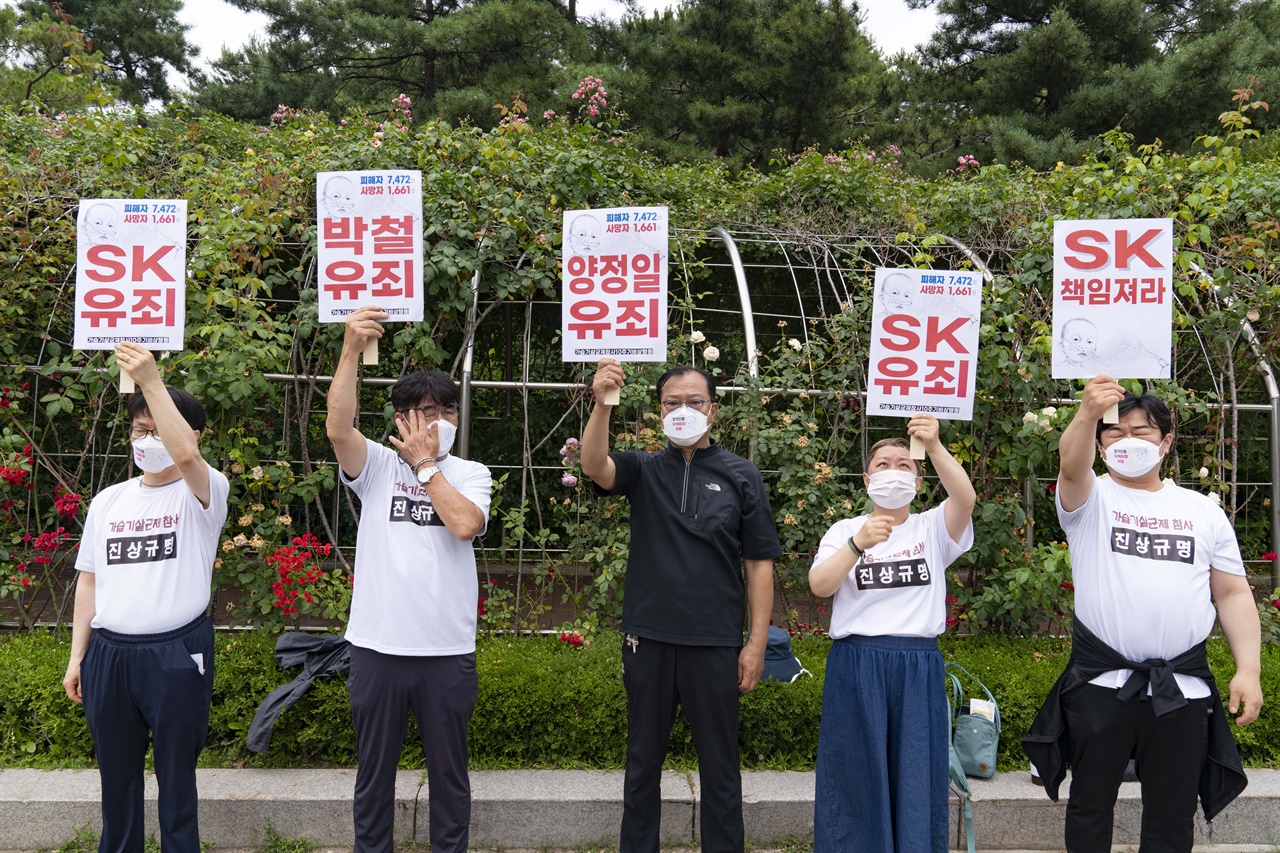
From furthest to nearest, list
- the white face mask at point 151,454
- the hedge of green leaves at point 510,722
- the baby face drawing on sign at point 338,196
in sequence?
the hedge of green leaves at point 510,722
the baby face drawing on sign at point 338,196
the white face mask at point 151,454

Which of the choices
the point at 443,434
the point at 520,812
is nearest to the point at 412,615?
the point at 443,434

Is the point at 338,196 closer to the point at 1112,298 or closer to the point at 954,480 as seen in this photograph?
the point at 954,480

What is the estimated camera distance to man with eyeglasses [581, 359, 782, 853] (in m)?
3.15

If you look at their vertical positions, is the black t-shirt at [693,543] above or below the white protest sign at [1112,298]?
below

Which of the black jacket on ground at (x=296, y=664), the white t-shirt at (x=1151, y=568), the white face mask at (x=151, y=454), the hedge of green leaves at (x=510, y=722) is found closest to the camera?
the white t-shirt at (x=1151, y=568)

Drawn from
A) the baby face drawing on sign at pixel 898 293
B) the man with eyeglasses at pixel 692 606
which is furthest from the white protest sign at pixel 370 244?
the baby face drawing on sign at pixel 898 293

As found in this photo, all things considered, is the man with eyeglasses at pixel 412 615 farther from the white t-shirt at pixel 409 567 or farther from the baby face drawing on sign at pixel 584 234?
the baby face drawing on sign at pixel 584 234

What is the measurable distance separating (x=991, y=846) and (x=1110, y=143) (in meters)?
4.81

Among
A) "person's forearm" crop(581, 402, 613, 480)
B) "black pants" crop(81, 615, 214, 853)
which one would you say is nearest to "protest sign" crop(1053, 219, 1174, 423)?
"person's forearm" crop(581, 402, 613, 480)

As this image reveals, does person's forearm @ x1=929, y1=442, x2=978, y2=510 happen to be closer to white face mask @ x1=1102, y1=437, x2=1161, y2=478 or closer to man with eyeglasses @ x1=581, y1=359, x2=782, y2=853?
white face mask @ x1=1102, y1=437, x2=1161, y2=478

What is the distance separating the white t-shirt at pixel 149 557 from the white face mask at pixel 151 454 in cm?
9

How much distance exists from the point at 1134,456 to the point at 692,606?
1595 mm

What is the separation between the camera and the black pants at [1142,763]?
2973 mm

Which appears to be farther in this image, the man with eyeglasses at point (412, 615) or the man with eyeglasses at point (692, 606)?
the man with eyeglasses at point (692, 606)
